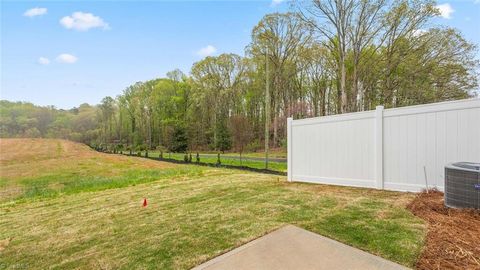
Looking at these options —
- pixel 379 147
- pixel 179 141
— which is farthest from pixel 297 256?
pixel 179 141

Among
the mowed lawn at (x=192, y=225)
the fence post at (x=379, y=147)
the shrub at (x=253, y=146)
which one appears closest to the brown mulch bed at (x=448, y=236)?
the mowed lawn at (x=192, y=225)

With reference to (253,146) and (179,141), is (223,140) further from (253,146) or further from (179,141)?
(179,141)

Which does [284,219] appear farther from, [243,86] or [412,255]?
[243,86]

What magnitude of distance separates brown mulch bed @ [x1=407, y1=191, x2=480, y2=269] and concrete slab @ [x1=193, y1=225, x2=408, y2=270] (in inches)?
15.8

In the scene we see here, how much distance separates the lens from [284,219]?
312cm

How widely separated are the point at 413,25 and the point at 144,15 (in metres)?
14.0

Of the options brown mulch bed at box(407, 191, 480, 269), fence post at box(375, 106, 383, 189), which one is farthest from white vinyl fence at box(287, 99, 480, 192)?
brown mulch bed at box(407, 191, 480, 269)

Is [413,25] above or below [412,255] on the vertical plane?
above

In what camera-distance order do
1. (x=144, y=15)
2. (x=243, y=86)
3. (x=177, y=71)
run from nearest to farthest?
(x=144, y=15) < (x=243, y=86) < (x=177, y=71)

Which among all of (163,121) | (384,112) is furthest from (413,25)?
(163,121)

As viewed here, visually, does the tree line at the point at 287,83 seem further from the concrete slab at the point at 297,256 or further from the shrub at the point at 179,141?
the concrete slab at the point at 297,256

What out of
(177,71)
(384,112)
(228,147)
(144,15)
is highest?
(177,71)

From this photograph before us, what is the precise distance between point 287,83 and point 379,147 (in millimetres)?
21264

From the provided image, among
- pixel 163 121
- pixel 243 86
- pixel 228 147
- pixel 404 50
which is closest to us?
pixel 404 50
